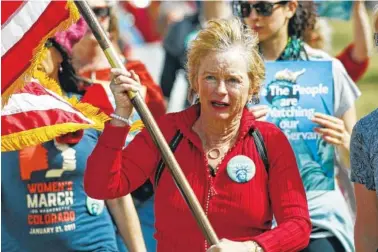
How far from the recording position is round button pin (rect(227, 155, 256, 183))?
549 centimetres

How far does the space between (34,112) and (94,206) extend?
69 cm

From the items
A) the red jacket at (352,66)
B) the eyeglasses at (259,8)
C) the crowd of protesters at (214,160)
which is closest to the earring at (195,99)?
the crowd of protesters at (214,160)

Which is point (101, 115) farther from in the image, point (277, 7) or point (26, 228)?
point (277, 7)

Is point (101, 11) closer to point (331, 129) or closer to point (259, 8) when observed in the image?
point (259, 8)

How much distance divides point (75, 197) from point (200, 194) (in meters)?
1.41

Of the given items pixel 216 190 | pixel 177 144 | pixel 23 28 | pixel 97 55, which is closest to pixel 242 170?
pixel 216 190

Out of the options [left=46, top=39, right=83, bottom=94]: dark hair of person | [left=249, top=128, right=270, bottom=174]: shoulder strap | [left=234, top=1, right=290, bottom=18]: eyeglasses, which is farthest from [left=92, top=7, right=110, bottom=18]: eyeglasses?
[left=249, top=128, right=270, bottom=174]: shoulder strap

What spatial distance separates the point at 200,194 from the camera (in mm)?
5504

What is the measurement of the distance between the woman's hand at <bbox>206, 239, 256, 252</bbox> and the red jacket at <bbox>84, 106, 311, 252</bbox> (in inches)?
2.4

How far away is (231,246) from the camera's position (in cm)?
527

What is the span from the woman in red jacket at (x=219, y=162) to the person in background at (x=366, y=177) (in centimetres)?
27

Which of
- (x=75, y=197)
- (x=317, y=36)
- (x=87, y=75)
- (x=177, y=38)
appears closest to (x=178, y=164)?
(x=75, y=197)

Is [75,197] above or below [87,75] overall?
below

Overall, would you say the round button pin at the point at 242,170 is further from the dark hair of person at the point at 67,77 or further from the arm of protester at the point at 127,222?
the dark hair of person at the point at 67,77
